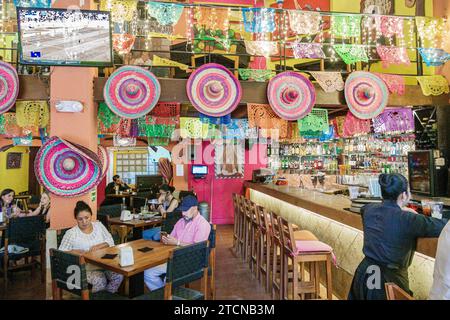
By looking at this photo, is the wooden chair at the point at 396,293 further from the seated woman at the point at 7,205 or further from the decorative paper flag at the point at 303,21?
the seated woman at the point at 7,205

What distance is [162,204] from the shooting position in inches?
249

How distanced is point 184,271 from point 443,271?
5.93 ft

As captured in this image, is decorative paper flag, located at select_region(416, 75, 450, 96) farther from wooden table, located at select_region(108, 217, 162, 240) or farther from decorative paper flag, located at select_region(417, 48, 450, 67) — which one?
wooden table, located at select_region(108, 217, 162, 240)

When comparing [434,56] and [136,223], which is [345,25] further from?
[136,223]

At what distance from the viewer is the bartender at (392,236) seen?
2.30 m

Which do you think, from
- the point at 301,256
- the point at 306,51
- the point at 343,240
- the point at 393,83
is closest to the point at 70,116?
the point at 301,256

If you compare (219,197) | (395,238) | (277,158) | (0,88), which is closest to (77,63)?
(0,88)

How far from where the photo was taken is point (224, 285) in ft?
14.8

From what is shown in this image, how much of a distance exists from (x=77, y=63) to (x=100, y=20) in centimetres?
61

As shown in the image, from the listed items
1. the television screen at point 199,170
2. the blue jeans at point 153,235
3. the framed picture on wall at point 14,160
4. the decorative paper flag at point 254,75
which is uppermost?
the decorative paper flag at point 254,75

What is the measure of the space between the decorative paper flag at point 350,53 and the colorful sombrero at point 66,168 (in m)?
3.80

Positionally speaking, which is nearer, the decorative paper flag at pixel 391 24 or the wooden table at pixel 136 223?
the decorative paper flag at pixel 391 24

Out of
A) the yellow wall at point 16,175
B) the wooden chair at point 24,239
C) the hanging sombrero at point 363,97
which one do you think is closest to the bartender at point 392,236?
the hanging sombrero at point 363,97

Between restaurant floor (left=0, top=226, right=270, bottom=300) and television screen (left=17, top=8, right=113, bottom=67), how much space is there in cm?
254
